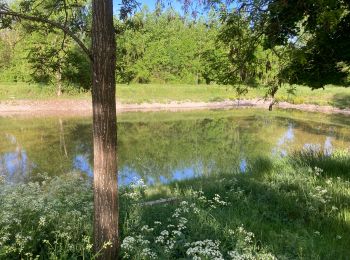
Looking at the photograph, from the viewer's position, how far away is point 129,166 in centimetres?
1619

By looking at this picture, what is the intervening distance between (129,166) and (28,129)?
1333 centimetres

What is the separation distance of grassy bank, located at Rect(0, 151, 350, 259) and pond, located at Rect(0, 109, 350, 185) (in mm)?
2139

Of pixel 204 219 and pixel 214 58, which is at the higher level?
pixel 214 58

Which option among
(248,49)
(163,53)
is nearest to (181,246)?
(248,49)

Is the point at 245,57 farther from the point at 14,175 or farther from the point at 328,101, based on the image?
the point at 328,101

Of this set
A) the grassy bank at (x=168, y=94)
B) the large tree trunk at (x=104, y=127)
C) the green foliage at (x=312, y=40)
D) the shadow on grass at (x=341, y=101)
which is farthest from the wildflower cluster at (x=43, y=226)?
the shadow on grass at (x=341, y=101)

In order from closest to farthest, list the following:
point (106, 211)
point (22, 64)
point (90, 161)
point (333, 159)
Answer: point (106, 211), point (333, 159), point (90, 161), point (22, 64)

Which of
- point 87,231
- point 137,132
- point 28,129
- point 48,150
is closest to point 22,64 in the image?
point 28,129

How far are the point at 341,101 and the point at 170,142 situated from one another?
28260mm

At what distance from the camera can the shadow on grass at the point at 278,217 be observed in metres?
5.68

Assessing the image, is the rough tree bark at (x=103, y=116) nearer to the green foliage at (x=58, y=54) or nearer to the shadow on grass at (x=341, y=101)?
the green foliage at (x=58, y=54)

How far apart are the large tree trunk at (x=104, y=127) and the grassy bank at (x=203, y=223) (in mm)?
266

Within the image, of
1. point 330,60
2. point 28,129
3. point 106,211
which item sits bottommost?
point 28,129

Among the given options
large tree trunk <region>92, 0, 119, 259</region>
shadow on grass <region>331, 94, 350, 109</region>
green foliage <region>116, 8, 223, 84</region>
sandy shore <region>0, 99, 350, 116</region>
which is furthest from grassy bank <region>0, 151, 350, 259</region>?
green foliage <region>116, 8, 223, 84</region>
